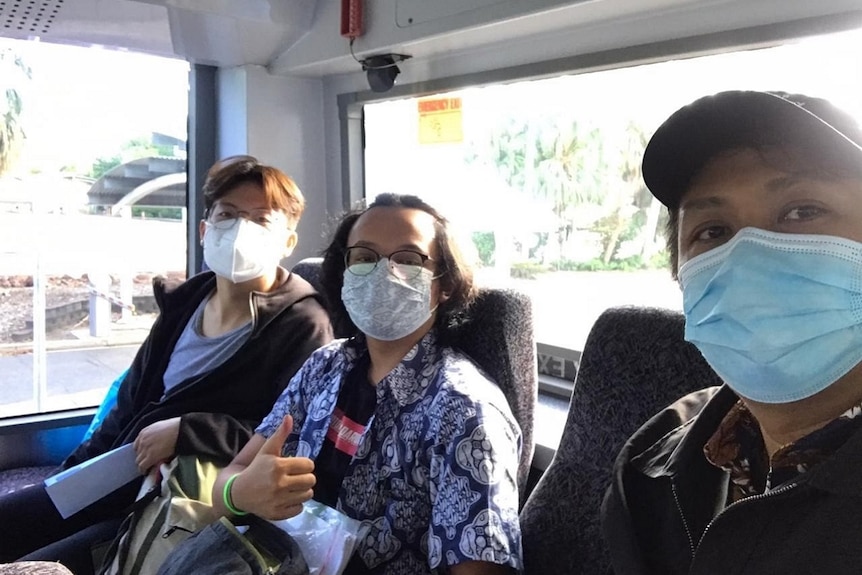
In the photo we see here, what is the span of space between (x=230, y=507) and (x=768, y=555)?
1.00 meters

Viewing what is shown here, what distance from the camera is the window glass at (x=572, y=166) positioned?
1.53 metres

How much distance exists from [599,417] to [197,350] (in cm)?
116

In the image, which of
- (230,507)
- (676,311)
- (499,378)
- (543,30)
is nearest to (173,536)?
(230,507)

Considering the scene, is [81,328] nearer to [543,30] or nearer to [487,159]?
[487,159]

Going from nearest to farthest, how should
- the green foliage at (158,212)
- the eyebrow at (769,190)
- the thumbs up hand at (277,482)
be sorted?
the eyebrow at (769,190)
the thumbs up hand at (277,482)
the green foliage at (158,212)

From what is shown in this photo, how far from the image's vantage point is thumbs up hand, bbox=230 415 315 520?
4.28 ft

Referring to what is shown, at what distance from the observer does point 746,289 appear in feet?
2.71

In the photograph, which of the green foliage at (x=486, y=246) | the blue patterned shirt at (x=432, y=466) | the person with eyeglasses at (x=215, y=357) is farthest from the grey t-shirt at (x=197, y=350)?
the green foliage at (x=486, y=246)

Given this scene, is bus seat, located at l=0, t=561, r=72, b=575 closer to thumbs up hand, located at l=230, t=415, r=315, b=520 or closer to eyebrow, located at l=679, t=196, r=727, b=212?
thumbs up hand, located at l=230, t=415, r=315, b=520

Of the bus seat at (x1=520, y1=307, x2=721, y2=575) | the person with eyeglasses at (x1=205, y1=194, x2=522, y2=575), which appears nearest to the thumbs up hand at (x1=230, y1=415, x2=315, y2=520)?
the person with eyeglasses at (x1=205, y1=194, x2=522, y2=575)

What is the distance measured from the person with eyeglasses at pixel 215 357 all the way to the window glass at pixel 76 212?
0.46 meters

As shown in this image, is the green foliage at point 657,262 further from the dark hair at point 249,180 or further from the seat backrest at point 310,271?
the dark hair at point 249,180

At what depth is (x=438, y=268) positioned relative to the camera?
5.14ft

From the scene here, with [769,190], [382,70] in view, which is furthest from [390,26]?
[769,190]
